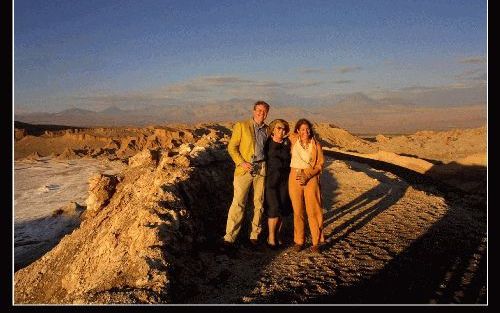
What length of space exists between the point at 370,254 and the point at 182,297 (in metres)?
2.57

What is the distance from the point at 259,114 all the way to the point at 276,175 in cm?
83

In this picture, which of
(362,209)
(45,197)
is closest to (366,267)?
(362,209)

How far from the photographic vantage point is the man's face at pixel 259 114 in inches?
204

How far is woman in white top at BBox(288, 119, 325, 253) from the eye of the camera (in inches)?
206

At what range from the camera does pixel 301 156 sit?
5.25m

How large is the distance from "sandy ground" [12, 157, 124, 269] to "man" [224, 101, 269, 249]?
8.36 feet

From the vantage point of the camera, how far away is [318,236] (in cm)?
557

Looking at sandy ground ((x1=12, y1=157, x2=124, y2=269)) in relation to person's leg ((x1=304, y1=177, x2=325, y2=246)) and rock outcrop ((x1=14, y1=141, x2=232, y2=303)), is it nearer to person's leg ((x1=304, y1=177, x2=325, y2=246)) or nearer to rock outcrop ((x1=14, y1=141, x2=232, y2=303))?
rock outcrop ((x1=14, y1=141, x2=232, y2=303))

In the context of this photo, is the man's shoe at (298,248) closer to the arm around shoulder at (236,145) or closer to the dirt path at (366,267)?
the dirt path at (366,267)

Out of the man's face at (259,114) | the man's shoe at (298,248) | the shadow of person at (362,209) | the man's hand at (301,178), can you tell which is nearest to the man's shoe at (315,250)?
the man's shoe at (298,248)

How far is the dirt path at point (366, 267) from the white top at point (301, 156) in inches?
46.4

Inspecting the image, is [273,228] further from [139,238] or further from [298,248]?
[139,238]

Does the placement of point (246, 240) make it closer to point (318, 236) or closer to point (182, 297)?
point (318, 236)

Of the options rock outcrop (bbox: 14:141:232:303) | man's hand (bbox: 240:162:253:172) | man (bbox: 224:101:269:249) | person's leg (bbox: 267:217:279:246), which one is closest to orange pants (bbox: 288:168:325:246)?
person's leg (bbox: 267:217:279:246)
